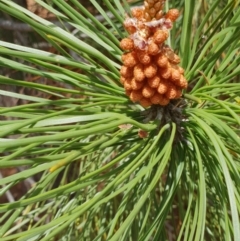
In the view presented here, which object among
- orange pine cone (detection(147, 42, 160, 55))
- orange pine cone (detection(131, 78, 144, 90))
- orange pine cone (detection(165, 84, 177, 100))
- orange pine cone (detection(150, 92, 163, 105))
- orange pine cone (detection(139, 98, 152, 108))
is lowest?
orange pine cone (detection(139, 98, 152, 108))

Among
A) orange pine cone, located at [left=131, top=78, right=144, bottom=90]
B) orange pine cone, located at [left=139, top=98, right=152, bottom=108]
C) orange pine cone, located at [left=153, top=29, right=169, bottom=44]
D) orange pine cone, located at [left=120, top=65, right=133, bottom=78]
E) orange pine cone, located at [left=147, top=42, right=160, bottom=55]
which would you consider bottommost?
orange pine cone, located at [left=139, top=98, right=152, bottom=108]

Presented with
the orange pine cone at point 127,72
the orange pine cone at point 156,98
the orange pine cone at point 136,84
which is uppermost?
the orange pine cone at point 127,72

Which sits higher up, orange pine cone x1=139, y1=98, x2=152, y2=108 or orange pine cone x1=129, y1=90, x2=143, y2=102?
orange pine cone x1=129, y1=90, x2=143, y2=102

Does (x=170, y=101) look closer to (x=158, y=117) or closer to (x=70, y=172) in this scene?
(x=158, y=117)

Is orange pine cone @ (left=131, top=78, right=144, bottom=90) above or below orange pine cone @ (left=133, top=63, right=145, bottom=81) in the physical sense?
below

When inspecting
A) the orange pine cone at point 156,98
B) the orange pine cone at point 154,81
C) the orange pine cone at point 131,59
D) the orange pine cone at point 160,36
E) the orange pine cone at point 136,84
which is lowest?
the orange pine cone at point 156,98

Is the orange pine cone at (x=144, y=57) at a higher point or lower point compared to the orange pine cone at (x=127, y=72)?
higher

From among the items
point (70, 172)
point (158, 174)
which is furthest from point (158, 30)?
point (70, 172)

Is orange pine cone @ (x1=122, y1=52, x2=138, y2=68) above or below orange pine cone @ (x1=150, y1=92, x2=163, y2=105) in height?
above

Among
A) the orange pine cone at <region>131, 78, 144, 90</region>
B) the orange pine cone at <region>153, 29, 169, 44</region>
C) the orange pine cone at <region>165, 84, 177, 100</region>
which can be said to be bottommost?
the orange pine cone at <region>165, 84, 177, 100</region>

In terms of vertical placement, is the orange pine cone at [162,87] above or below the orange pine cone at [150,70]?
below

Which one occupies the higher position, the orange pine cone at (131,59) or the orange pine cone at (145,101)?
the orange pine cone at (131,59)

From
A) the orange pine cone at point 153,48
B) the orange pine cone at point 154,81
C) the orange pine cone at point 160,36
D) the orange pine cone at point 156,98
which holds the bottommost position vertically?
the orange pine cone at point 156,98
